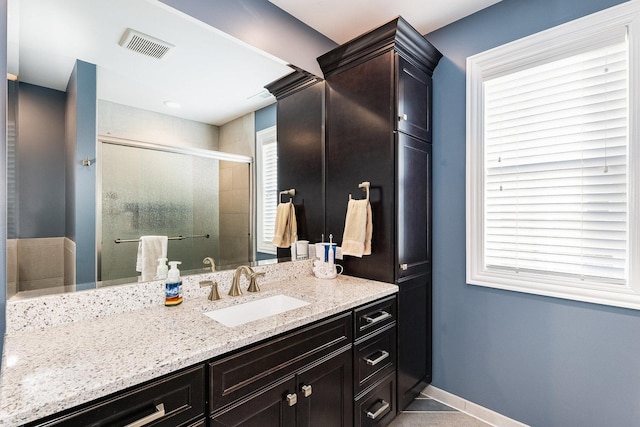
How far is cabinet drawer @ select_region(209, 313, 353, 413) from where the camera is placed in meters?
0.98

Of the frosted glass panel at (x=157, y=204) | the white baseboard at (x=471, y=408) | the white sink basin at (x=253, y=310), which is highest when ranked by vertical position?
the frosted glass panel at (x=157, y=204)

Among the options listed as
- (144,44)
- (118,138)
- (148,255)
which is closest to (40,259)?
(148,255)

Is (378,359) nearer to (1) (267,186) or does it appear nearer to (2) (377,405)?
(2) (377,405)

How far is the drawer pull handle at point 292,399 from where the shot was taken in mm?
1165

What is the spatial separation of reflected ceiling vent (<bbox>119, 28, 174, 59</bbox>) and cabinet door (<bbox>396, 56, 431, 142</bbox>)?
127cm

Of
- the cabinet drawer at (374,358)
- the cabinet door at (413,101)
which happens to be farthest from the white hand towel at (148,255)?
the cabinet door at (413,101)

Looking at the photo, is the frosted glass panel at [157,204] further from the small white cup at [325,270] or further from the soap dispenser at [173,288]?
the small white cup at [325,270]

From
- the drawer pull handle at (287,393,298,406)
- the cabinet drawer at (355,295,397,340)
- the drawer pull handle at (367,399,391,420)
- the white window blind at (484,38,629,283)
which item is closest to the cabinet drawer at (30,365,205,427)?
the drawer pull handle at (287,393,298,406)

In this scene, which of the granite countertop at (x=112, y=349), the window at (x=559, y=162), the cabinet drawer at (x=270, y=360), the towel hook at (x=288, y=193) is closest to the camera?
the granite countertop at (x=112, y=349)

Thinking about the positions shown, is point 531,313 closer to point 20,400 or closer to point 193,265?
point 193,265

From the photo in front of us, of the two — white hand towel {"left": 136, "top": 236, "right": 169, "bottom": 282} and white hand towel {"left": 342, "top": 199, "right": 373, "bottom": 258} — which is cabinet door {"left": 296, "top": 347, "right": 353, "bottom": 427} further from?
white hand towel {"left": 136, "top": 236, "right": 169, "bottom": 282}

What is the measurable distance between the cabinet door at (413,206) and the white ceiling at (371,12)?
82cm

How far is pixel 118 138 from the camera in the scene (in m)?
1.35

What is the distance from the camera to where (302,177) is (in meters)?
2.10
